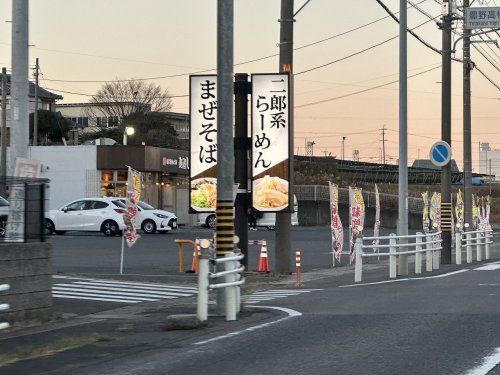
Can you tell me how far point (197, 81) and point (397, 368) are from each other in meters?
16.0

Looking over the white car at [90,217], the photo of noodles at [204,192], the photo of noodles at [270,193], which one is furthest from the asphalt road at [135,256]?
the photo of noodles at [270,193]

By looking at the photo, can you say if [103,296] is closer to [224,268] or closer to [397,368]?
[224,268]

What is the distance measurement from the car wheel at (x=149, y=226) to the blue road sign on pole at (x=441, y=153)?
856 inches

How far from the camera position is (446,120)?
99.3 feet

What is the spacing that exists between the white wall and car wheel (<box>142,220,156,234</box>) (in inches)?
376

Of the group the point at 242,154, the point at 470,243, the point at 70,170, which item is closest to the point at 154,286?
the point at 242,154

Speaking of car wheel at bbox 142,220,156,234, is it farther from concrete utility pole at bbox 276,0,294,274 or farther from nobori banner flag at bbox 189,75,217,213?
nobori banner flag at bbox 189,75,217,213

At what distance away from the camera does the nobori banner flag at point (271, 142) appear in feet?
79.6

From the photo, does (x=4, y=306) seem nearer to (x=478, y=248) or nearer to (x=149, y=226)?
(x=478, y=248)

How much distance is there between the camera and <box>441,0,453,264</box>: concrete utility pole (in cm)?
2984

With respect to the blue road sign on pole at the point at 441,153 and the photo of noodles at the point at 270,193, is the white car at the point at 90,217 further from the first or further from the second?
the photo of noodles at the point at 270,193

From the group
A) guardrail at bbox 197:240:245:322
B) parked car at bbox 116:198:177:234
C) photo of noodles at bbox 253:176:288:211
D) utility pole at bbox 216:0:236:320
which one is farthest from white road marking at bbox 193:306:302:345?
parked car at bbox 116:198:177:234

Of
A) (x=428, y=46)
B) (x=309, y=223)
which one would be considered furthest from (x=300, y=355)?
(x=309, y=223)

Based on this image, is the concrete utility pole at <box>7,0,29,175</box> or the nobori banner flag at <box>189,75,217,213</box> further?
the nobori banner flag at <box>189,75,217,213</box>
